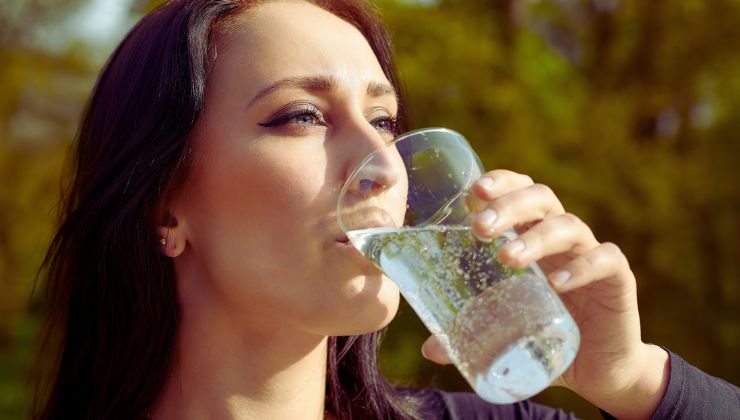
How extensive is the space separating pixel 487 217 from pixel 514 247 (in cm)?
8

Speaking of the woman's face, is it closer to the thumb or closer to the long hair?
the long hair

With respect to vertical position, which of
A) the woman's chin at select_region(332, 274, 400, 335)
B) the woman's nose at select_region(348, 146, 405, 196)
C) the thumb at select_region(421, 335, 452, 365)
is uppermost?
the woman's nose at select_region(348, 146, 405, 196)

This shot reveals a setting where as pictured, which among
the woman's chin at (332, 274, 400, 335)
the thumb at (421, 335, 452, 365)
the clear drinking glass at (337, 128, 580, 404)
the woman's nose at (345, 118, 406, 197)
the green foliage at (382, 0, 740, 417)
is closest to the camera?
the clear drinking glass at (337, 128, 580, 404)

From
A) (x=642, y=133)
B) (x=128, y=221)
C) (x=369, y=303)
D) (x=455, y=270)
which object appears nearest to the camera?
(x=455, y=270)

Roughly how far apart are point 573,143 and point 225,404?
485cm

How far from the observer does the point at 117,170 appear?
7.76ft

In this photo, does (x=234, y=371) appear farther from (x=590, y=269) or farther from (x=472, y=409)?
(x=590, y=269)

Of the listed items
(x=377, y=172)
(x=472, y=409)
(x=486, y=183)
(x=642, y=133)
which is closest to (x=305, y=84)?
(x=377, y=172)

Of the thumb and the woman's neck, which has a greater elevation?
the thumb

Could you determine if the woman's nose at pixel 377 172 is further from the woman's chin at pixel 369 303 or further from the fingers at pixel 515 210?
the woman's chin at pixel 369 303

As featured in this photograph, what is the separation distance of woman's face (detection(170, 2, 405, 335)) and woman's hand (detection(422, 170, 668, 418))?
31 centimetres

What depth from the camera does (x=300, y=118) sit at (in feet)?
7.17

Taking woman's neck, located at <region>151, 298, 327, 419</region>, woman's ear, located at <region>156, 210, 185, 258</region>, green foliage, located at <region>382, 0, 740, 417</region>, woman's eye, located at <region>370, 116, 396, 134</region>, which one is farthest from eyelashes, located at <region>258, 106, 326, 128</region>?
green foliage, located at <region>382, 0, 740, 417</region>

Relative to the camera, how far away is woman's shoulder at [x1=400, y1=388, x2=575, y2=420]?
2.74 m
